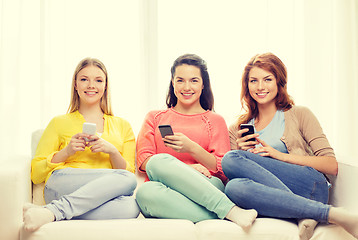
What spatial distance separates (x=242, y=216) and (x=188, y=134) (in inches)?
27.3

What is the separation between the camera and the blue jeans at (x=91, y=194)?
1.91 meters

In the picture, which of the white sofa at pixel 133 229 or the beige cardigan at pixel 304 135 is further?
the beige cardigan at pixel 304 135

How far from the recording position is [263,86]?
2.35 m

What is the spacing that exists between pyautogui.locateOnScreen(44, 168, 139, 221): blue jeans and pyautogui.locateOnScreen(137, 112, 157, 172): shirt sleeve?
0.23 m

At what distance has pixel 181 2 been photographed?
3463mm

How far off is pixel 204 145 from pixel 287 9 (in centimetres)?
168

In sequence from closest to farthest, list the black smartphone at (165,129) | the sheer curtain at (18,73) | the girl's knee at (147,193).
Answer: the girl's knee at (147,193) < the black smartphone at (165,129) < the sheer curtain at (18,73)

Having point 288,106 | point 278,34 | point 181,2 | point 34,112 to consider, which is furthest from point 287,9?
point 34,112

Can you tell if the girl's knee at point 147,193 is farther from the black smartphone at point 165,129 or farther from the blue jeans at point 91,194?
the black smartphone at point 165,129

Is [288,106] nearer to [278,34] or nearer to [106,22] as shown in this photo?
[278,34]

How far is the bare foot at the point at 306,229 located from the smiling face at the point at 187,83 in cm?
96

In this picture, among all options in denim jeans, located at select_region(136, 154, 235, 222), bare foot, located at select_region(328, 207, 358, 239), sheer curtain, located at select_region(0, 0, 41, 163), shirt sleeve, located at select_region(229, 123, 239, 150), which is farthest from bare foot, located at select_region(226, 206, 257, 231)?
sheer curtain, located at select_region(0, 0, 41, 163)

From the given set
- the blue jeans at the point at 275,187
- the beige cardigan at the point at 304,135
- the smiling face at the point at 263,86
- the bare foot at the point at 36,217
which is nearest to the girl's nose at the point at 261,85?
the smiling face at the point at 263,86

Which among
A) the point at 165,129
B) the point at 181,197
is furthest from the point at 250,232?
the point at 165,129
